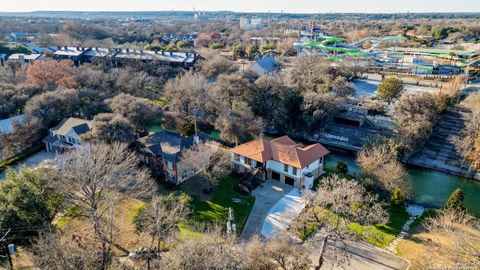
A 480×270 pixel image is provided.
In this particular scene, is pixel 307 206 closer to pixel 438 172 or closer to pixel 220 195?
pixel 220 195

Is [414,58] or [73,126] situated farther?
[414,58]

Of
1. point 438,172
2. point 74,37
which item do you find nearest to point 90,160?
point 438,172

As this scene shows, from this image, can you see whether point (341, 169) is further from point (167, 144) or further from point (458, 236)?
point (167, 144)

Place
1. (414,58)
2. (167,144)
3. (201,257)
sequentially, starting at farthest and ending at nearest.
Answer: (414,58) < (167,144) < (201,257)

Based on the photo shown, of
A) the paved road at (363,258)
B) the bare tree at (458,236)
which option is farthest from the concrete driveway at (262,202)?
the bare tree at (458,236)

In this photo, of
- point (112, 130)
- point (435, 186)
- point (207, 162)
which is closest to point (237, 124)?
point (207, 162)

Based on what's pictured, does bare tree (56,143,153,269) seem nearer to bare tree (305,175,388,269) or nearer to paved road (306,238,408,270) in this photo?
bare tree (305,175,388,269)
